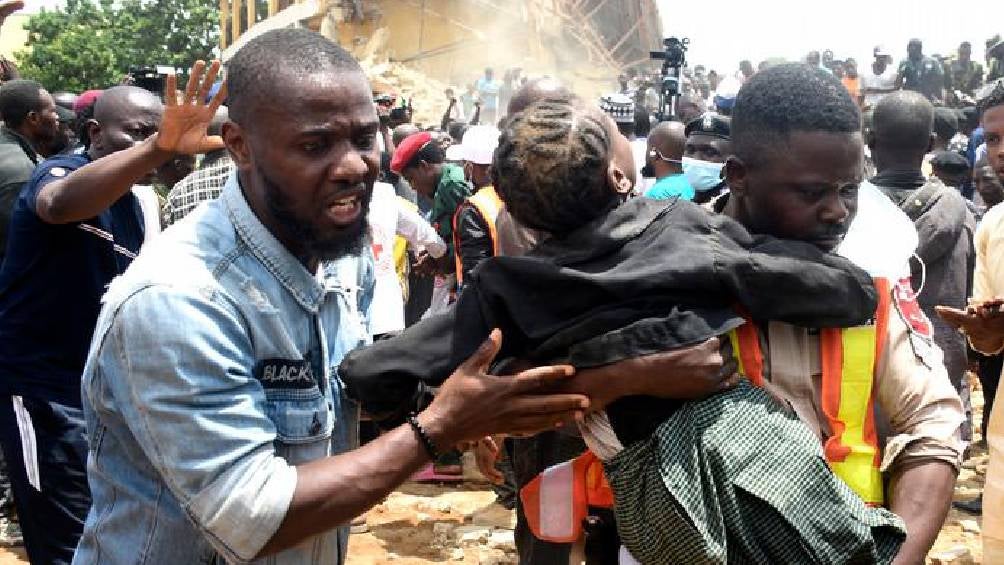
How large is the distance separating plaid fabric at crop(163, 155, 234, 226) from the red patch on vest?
116 inches

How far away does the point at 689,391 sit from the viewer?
181cm

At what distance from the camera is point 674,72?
1005 cm

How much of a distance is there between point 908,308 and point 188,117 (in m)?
2.16

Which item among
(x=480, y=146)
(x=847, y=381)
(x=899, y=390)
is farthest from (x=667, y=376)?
(x=480, y=146)

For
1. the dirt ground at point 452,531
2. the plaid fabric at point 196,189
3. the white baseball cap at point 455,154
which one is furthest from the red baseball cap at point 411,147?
the plaid fabric at point 196,189

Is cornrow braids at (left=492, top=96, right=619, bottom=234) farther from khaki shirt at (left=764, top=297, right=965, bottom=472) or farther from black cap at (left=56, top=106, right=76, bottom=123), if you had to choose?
black cap at (left=56, top=106, right=76, bottom=123)

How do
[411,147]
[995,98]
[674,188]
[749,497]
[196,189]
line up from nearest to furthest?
[749,497], [995,98], [196,189], [674,188], [411,147]

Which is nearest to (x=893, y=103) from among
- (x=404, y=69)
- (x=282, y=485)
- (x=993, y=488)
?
(x=993, y=488)

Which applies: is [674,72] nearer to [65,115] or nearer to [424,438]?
[65,115]

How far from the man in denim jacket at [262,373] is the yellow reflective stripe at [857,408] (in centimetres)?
52

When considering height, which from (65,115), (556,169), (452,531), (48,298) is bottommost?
(452,531)

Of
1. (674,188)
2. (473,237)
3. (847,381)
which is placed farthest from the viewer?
(473,237)

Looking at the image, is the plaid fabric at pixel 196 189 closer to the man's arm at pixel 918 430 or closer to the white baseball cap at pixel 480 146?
the white baseball cap at pixel 480 146

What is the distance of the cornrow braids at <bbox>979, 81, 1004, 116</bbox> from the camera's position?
4086 mm
